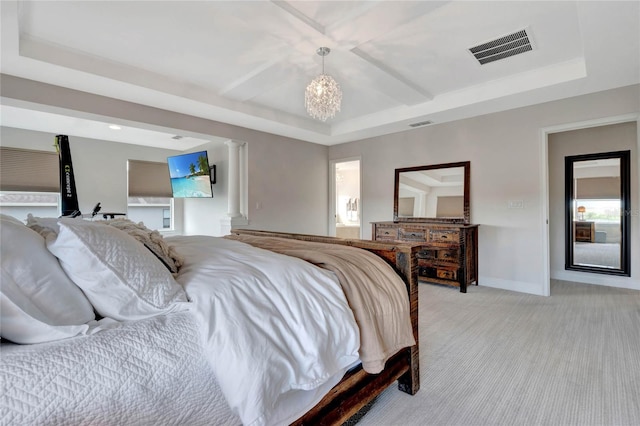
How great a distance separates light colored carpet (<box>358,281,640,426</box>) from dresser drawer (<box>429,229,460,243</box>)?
33.7 inches

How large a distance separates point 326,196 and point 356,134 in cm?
148

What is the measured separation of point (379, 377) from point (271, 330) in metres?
0.82

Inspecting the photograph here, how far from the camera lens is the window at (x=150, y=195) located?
627 centimetres

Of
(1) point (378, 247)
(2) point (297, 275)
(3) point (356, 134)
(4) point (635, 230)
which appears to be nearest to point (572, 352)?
(1) point (378, 247)

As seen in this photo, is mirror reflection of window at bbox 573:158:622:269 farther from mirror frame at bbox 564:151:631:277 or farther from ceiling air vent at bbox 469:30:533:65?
ceiling air vent at bbox 469:30:533:65

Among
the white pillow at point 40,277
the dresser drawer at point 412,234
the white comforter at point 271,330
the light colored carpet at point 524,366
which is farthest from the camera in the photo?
the dresser drawer at point 412,234

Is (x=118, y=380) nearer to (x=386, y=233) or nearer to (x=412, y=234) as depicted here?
(x=412, y=234)

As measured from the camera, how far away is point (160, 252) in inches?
54.1

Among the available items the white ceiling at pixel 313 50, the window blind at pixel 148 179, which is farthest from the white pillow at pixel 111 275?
the window blind at pixel 148 179

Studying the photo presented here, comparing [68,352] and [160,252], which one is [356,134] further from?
[68,352]

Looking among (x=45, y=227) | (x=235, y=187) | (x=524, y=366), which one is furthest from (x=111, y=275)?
(x=235, y=187)

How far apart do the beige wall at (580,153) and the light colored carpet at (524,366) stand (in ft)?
2.85

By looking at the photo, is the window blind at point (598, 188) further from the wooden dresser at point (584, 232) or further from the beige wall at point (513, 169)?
the wooden dresser at point (584, 232)

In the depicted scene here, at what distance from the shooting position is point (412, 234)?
4.38 m
